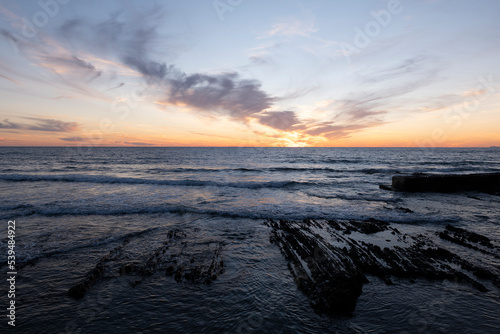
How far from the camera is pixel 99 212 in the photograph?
12977mm

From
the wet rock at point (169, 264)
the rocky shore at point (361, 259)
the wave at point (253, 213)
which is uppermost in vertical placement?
the rocky shore at point (361, 259)

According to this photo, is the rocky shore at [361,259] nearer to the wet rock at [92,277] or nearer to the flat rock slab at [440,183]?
the wet rock at [92,277]

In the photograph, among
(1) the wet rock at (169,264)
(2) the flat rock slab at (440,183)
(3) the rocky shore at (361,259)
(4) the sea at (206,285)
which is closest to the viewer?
(4) the sea at (206,285)

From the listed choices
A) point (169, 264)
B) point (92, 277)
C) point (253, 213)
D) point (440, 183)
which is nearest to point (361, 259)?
point (169, 264)

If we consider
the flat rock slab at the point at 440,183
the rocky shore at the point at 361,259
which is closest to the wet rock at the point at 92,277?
the rocky shore at the point at 361,259

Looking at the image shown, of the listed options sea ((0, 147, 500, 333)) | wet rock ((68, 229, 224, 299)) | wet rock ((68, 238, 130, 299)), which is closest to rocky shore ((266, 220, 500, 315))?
sea ((0, 147, 500, 333))

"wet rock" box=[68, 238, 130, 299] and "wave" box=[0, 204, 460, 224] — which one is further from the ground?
"wet rock" box=[68, 238, 130, 299]

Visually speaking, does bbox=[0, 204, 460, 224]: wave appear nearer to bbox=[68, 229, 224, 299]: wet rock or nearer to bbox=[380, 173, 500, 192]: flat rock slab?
bbox=[68, 229, 224, 299]: wet rock

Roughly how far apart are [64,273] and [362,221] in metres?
12.9

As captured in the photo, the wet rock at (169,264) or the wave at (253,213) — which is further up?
the wet rock at (169,264)

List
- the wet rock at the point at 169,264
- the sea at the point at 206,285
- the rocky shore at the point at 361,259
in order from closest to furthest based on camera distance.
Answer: the sea at the point at 206,285, the rocky shore at the point at 361,259, the wet rock at the point at 169,264

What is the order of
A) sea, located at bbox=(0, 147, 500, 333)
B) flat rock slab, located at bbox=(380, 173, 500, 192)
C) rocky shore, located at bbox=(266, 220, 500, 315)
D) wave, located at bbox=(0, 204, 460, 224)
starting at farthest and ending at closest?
1. flat rock slab, located at bbox=(380, 173, 500, 192)
2. wave, located at bbox=(0, 204, 460, 224)
3. rocky shore, located at bbox=(266, 220, 500, 315)
4. sea, located at bbox=(0, 147, 500, 333)

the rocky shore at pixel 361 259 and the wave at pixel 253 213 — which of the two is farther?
the wave at pixel 253 213

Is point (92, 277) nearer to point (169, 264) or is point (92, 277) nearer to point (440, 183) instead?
point (169, 264)
